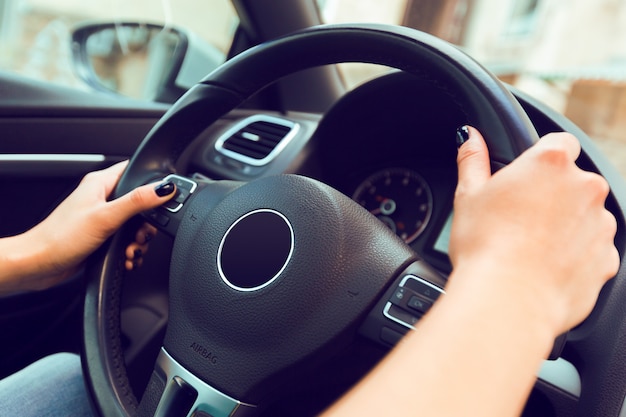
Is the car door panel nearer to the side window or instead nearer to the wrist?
the side window

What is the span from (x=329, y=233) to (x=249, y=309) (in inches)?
5.2

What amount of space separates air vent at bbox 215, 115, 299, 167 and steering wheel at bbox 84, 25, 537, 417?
0.44 meters

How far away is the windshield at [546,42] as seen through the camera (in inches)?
77.0

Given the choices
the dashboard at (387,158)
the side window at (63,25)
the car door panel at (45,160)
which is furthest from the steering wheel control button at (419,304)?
the side window at (63,25)

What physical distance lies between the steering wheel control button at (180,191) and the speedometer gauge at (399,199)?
1.61 ft

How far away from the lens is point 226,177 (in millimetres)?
1244

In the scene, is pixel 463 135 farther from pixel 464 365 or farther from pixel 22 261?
pixel 22 261

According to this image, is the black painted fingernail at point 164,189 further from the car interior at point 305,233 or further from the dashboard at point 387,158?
the dashboard at point 387,158

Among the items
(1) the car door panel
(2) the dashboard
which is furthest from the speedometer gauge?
(1) the car door panel

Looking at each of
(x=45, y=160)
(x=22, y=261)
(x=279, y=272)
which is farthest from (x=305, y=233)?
(x=45, y=160)

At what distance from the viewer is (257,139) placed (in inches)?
50.8

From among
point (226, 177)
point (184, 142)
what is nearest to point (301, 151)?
point (226, 177)

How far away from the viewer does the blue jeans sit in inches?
32.5

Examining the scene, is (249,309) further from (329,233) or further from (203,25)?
(203,25)
